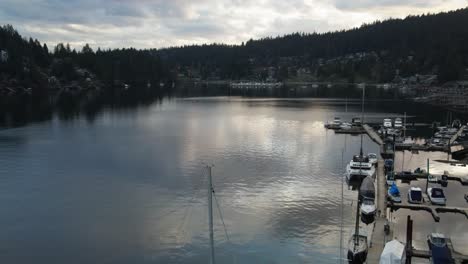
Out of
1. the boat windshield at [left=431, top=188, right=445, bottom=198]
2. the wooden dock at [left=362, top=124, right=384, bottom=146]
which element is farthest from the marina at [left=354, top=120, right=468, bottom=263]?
the wooden dock at [left=362, top=124, right=384, bottom=146]

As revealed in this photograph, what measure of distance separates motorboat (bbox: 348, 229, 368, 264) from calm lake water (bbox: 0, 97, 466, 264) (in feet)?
5.32

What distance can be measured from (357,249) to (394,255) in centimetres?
314

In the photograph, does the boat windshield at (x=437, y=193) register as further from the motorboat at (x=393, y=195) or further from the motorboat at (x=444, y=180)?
the motorboat at (x=444, y=180)

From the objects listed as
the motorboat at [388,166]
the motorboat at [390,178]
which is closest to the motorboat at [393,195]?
the motorboat at [390,178]

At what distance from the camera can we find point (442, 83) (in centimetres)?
19812

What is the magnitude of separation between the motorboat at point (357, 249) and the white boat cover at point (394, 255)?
217 cm

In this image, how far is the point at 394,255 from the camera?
81.1 feet

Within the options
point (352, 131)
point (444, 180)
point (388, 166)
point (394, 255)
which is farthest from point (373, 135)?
point (394, 255)

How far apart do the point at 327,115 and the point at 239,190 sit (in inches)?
3061

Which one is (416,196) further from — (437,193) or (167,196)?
(167,196)

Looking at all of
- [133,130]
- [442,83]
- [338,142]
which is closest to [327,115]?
[338,142]

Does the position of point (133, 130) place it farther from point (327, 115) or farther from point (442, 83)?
point (442, 83)

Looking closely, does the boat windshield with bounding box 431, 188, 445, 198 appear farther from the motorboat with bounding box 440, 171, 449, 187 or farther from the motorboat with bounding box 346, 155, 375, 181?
the motorboat with bounding box 346, 155, 375, 181

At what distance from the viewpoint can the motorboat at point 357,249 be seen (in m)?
27.3
